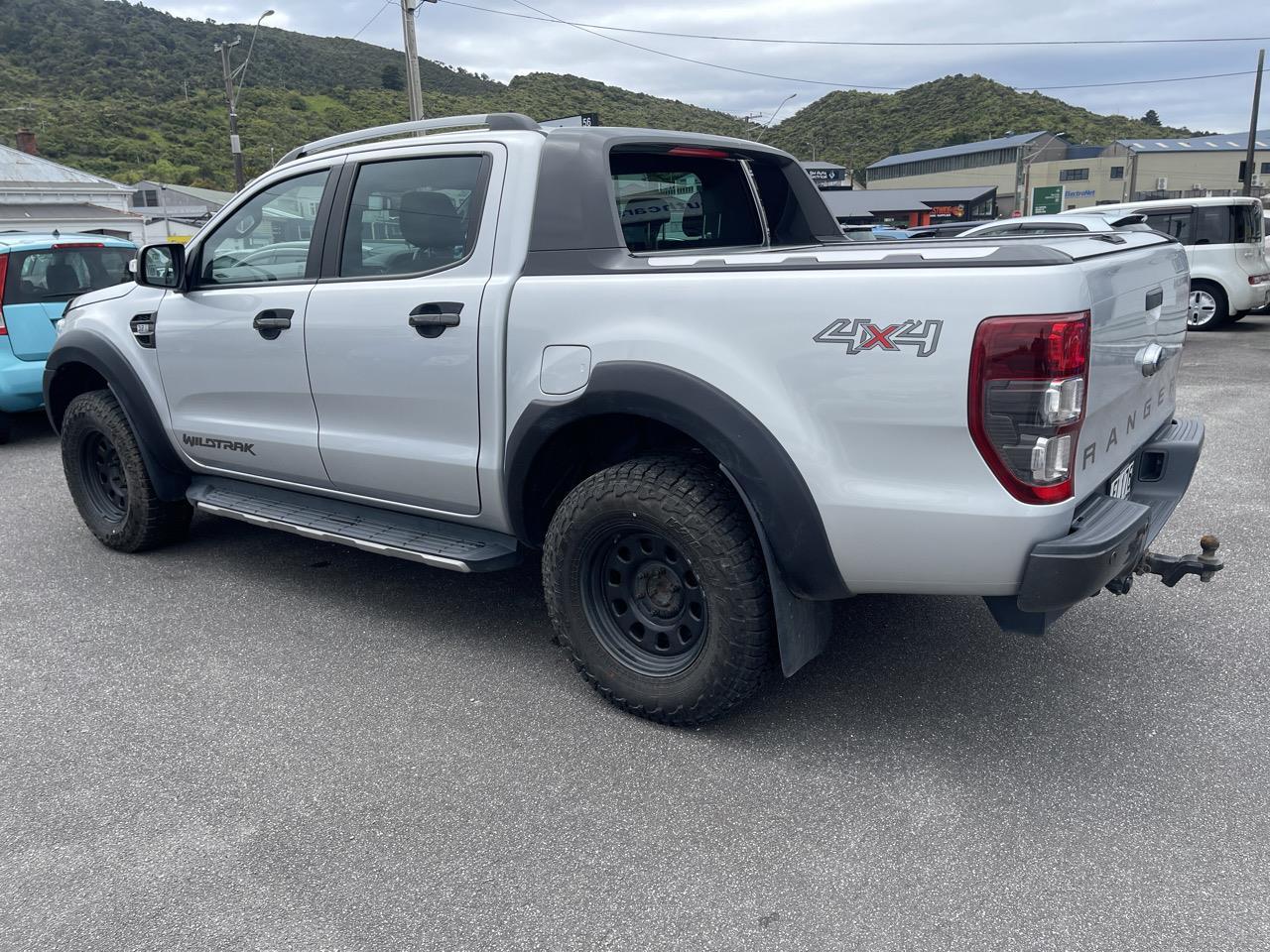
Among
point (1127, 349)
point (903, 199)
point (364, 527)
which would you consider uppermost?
point (903, 199)

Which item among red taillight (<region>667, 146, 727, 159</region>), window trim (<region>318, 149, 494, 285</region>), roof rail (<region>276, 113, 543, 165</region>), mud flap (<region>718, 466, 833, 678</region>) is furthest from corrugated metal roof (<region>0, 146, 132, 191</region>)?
mud flap (<region>718, 466, 833, 678</region>)

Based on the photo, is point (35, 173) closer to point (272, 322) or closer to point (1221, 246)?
point (1221, 246)

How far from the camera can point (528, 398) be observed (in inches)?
124

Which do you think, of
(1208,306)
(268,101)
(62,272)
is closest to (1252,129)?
(1208,306)

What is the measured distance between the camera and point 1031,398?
7.70 ft

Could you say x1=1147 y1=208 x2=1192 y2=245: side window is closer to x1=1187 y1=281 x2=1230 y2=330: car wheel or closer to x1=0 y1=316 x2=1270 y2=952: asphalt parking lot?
x1=1187 y1=281 x2=1230 y2=330: car wheel

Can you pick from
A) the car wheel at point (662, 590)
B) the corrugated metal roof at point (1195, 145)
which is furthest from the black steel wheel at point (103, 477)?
the corrugated metal roof at point (1195, 145)

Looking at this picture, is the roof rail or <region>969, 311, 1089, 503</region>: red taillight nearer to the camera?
<region>969, 311, 1089, 503</region>: red taillight

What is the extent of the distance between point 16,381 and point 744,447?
688 cm

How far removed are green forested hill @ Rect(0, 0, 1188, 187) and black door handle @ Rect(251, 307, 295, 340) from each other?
3333cm

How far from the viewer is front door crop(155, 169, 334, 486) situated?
3.91m

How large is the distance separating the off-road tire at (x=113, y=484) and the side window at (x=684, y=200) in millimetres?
2709

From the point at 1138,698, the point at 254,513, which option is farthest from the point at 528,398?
Result: the point at 1138,698

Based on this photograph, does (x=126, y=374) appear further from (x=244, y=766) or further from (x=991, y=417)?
(x=991, y=417)
